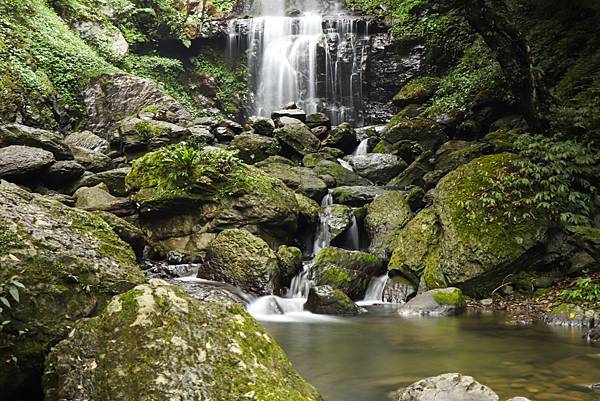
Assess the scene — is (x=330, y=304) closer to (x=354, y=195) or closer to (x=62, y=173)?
(x=354, y=195)

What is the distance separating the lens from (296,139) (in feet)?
53.1

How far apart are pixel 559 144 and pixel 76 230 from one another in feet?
28.4

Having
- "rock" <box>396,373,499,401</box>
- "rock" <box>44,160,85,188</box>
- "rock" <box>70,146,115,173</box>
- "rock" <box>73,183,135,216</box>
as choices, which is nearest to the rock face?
"rock" <box>396,373,499,401</box>

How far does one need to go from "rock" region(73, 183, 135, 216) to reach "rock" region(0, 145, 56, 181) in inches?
39.4

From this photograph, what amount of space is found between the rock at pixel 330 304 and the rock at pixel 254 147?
305 inches

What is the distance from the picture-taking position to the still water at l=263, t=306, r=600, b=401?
447 centimetres

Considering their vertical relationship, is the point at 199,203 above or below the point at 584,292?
above

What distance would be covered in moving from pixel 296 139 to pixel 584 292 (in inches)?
416

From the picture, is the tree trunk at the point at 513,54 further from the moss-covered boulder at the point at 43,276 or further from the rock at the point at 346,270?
the moss-covered boulder at the point at 43,276

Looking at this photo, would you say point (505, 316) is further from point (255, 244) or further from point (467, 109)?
point (467, 109)

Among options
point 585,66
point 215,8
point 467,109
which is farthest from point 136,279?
point 215,8

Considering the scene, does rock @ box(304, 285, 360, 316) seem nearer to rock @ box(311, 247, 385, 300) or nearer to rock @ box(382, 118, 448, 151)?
rock @ box(311, 247, 385, 300)

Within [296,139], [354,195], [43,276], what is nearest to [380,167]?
[354,195]

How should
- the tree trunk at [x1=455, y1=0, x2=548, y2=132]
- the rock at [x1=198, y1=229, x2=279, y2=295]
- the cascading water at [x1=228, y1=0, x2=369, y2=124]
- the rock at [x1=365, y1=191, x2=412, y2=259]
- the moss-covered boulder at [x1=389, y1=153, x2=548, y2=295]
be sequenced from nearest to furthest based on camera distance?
1. the moss-covered boulder at [x1=389, y1=153, x2=548, y2=295]
2. the rock at [x1=198, y1=229, x2=279, y2=295]
3. the tree trunk at [x1=455, y1=0, x2=548, y2=132]
4. the rock at [x1=365, y1=191, x2=412, y2=259]
5. the cascading water at [x1=228, y1=0, x2=369, y2=124]
